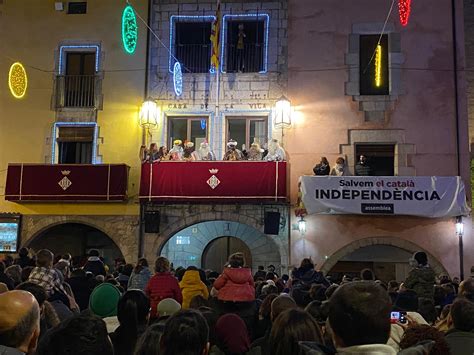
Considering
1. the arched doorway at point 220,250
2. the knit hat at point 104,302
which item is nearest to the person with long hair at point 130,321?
the knit hat at point 104,302

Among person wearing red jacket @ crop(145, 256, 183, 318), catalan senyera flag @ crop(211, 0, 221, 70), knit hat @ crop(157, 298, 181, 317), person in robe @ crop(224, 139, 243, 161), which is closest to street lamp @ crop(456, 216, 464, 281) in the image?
person in robe @ crop(224, 139, 243, 161)

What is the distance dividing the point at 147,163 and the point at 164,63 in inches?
118

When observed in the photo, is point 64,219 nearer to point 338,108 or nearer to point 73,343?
point 338,108

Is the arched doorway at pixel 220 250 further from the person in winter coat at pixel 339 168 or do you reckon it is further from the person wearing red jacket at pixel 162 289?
the person wearing red jacket at pixel 162 289

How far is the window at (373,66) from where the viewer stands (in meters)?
17.0

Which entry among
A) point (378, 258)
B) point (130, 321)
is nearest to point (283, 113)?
point (378, 258)

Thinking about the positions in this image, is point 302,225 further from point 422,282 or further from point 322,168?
point 422,282

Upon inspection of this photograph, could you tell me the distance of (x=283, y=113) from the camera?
54.3ft

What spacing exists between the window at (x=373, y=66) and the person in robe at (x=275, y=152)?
111 inches

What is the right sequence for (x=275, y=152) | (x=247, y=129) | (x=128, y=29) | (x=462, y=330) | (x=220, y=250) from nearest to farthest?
(x=462, y=330) < (x=128, y=29) < (x=275, y=152) < (x=247, y=129) < (x=220, y=250)

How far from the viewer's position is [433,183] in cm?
1563

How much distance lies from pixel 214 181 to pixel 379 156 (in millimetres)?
4468

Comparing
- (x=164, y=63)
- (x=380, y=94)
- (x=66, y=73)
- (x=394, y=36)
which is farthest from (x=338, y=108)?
(x=66, y=73)

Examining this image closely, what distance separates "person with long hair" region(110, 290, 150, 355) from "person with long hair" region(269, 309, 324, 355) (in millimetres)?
1404
